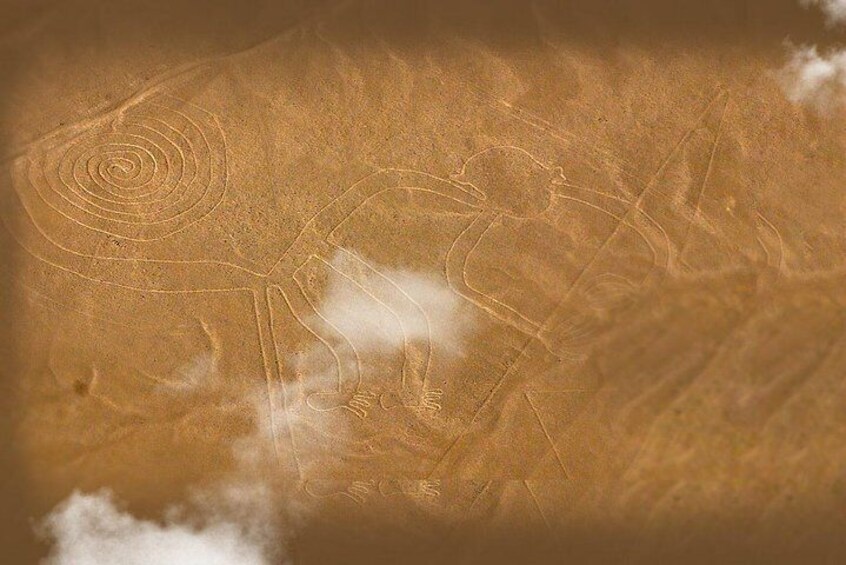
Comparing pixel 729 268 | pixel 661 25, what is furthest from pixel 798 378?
pixel 661 25

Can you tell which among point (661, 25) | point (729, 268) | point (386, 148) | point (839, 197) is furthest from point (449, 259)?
point (839, 197)

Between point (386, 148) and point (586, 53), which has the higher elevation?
point (586, 53)

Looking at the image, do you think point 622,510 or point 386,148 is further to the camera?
point 386,148

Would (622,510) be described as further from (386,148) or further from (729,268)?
(386,148)

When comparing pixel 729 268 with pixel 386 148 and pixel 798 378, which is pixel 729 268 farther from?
pixel 386 148

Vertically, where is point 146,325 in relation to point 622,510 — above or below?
above

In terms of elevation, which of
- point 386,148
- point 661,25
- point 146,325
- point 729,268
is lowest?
point 146,325
